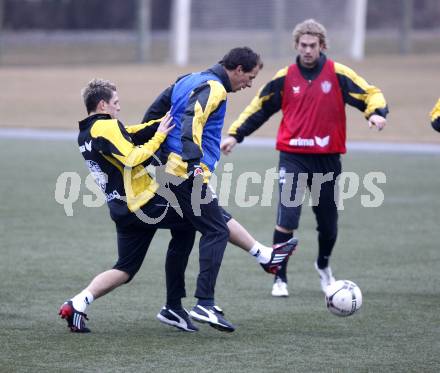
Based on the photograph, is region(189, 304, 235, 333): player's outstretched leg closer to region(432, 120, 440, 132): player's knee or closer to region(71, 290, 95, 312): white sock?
region(71, 290, 95, 312): white sock

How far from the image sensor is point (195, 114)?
640 cm

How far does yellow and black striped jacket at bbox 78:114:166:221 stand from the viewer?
6.39m

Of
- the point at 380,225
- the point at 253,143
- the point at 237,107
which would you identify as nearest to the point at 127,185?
the point at 380,225

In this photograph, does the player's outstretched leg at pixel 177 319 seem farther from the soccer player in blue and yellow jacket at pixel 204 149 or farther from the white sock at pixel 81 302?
the white sock at pixel 81 302

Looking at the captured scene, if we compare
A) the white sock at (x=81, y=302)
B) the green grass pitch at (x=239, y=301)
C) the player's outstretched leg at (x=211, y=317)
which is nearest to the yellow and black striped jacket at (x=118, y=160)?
the white sock at (x=81, y=302)

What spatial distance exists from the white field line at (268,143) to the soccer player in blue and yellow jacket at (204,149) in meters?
13.1

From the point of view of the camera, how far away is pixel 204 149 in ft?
22.1

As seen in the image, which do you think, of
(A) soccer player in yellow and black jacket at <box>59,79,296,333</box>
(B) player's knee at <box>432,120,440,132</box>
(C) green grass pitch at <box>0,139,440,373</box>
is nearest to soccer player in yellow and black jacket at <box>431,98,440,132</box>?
(B) player's knee at <box>432,120,440,132</box>

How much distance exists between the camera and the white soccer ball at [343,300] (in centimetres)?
674

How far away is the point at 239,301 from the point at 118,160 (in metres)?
1.90

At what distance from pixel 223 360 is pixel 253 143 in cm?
1520

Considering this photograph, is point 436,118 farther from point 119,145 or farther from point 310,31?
point 119,145

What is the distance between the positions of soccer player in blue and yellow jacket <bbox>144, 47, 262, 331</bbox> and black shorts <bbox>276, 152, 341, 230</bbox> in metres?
1.55

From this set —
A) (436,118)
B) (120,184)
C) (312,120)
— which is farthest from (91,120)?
(436,118)
